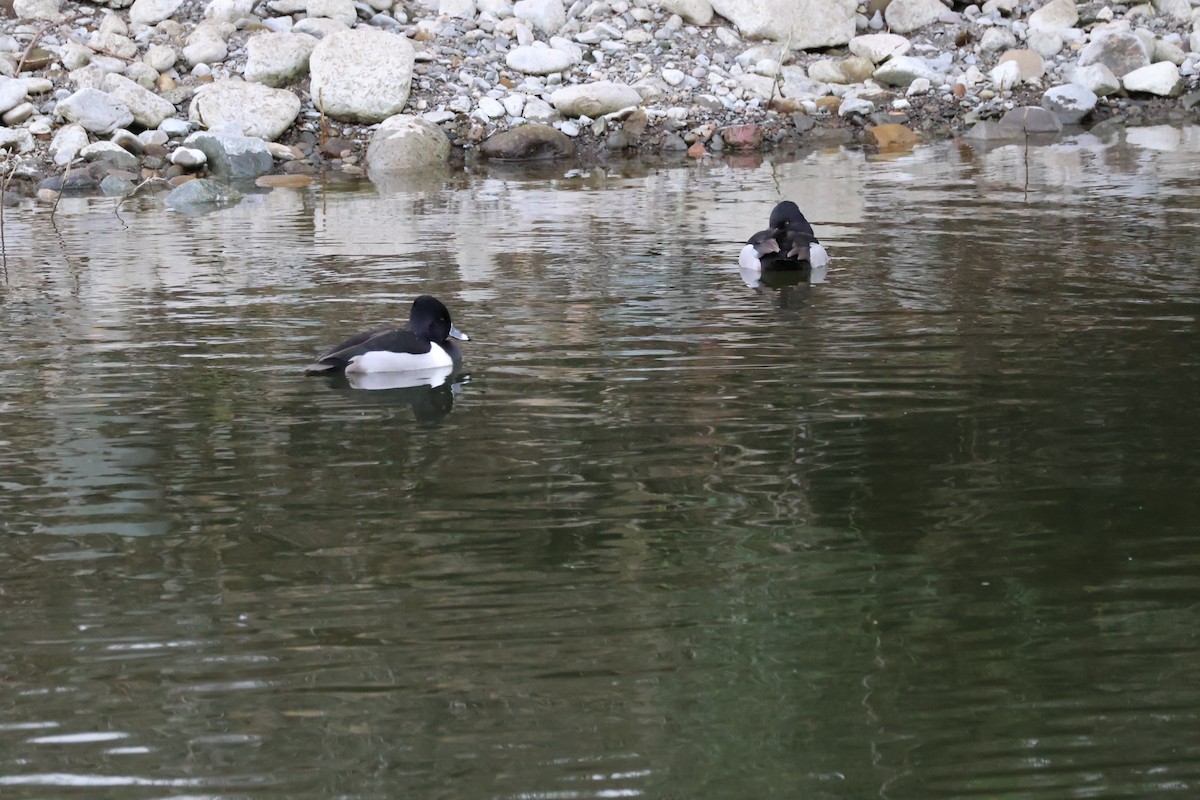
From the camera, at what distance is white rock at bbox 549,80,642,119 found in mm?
28922

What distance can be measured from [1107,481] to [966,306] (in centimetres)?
445

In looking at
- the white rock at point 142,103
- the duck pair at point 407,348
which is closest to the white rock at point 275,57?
the white rock at point 142,103

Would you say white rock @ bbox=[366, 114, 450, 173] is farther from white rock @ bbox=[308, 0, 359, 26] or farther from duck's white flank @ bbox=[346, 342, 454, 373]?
duck's white flank @ bbox=[346, 342, 454, 373]

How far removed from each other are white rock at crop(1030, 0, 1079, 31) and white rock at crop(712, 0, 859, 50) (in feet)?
12.5

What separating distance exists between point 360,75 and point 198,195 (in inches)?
285

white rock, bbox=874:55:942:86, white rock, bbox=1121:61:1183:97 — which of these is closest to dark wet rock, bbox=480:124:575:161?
white rock, bbox=874:55:942:86

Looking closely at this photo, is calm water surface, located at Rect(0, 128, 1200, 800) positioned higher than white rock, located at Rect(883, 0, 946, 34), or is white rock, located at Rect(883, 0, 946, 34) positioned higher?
white rock, located at Rect(883, 0, 946, 34)

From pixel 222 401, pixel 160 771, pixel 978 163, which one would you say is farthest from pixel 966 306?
pixel 978 163

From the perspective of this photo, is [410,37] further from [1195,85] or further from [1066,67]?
[1195,85]

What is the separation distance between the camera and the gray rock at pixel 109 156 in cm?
2584

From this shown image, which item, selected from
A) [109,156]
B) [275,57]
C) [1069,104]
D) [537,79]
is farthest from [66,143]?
[1069,104]

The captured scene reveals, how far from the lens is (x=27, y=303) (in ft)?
43.0

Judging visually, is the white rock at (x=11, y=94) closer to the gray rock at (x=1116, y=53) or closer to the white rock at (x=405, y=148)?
the white rock at (x=405, y=148)

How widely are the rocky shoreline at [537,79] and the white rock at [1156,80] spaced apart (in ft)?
0.16
